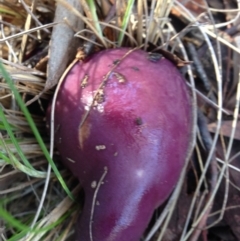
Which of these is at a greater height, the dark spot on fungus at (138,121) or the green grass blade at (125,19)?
the green grass blade at (125,19)

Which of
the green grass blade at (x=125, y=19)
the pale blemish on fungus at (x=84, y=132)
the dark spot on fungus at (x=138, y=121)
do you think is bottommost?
the pale blemish on fungus at (x=84, y=132)

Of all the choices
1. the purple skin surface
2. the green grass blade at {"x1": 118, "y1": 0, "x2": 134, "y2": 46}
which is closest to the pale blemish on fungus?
the purple skin surface

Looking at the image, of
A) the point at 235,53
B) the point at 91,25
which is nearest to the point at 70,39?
the point at 91,25

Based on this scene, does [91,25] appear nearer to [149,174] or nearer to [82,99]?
[82,99]

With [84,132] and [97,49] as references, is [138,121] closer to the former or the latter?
[84,132]

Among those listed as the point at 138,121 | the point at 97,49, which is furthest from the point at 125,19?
the point at 138,121

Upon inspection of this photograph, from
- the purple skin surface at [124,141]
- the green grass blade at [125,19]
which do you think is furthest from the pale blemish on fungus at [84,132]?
the green grass blade at [125,19]

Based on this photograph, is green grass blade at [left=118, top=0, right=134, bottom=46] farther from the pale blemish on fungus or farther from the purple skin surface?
the pale blemish on fungus

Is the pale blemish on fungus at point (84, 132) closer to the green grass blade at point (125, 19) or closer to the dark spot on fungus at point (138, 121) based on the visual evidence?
the dark spot on fungus at point (138, 121)
